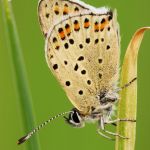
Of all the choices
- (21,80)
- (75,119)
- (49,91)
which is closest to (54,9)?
(75,119)

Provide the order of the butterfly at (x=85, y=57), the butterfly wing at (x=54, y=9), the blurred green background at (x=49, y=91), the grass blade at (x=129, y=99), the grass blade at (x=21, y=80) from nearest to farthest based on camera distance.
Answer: the grass blade at (x=21, y=80) → the grass blade at (x=129, y=99) → the butterfly wing at (x=54, y=9) → the butterfly at (x=85, y=57) → the blurred green background at (x=49, y=91)

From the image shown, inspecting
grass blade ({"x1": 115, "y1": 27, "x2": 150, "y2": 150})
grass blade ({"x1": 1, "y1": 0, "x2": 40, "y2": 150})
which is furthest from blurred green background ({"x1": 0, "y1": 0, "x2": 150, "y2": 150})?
grass blade ({"x1": 1, "y1": 0, "x2": 40, "y2": 150})

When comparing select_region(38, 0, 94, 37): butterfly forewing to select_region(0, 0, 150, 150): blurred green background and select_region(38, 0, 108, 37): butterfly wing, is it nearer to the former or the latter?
select_region(38, 0, 108, 37): butterfly wing

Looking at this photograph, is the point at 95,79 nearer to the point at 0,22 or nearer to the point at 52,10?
the point at 52,10

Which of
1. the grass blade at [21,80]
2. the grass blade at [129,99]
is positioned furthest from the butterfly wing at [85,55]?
the grass blade at [21,80]

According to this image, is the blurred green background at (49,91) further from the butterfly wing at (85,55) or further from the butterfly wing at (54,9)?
the butterfly wing at (54,9)

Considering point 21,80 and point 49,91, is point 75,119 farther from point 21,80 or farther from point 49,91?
point 21,80
